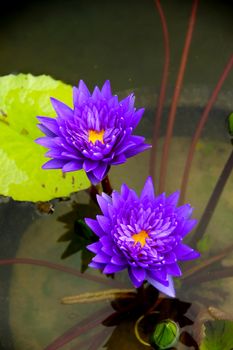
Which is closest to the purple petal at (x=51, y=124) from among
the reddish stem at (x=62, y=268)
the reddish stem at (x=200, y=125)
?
the reddish stem at (x=62, y=268)

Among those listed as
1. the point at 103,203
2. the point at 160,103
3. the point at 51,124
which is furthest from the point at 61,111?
the point at 160,103

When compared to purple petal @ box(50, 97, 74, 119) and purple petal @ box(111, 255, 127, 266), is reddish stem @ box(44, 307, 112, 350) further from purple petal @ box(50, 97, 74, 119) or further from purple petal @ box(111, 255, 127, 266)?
purple petal @ box(50, 97, 74, 119)

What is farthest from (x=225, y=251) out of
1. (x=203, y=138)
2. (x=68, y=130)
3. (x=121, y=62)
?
(x=121, y=62)

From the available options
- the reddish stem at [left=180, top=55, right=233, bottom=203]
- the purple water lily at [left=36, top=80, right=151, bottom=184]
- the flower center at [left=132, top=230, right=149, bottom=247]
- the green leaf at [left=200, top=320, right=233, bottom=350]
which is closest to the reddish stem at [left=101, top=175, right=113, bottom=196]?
the purple water lily at [left=36, top=80, right=151, bottom=184]

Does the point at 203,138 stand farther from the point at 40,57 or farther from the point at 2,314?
the point at 2,314

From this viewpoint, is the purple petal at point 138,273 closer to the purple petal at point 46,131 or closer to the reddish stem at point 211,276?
the purple petal at point 46,131

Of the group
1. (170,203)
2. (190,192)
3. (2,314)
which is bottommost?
(2,314)
